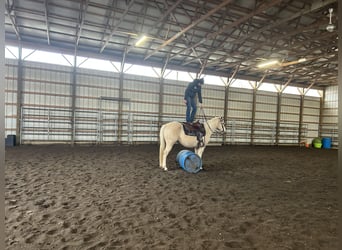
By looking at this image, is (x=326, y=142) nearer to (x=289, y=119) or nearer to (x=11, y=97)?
(x=289, y=119)

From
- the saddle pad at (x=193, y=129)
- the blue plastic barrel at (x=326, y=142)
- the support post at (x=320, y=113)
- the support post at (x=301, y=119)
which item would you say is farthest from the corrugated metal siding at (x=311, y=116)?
the saddle pad at (x=193, y=129)

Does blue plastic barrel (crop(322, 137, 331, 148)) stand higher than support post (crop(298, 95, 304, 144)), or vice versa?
support post (crop(298, 95, 304, 144))

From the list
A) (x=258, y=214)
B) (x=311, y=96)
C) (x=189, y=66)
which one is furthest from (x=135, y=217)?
(x=311, y=96)

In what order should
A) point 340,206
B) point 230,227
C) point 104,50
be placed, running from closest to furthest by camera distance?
point 340,206
point 230,227
point 104,50

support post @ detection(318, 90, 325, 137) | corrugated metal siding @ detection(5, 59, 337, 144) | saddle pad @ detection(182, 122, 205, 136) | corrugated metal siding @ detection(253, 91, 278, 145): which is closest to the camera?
saddle pad @ detection(182, 122, 205, 136)

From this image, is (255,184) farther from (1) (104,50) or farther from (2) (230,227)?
(1) (104,50)

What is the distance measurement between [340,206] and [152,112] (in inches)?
584

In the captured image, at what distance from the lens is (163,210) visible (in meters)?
3.69

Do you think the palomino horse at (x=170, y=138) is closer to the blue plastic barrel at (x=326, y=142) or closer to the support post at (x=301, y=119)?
the support post at (x=301, y=119)

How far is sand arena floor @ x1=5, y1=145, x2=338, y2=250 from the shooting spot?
8.96ft

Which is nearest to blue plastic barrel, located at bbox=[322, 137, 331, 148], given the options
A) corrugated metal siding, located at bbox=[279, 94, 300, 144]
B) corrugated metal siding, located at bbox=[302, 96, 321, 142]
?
corrugated metal siding, located at bbox=[302, 96, 321, 142]

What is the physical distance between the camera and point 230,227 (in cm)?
316

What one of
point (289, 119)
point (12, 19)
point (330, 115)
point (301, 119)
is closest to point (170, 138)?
point (12, 19)

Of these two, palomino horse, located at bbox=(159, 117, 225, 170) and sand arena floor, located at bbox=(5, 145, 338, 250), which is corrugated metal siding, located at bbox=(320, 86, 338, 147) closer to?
sand arena floor, located at bbox=(5, 145, 338, 250)
